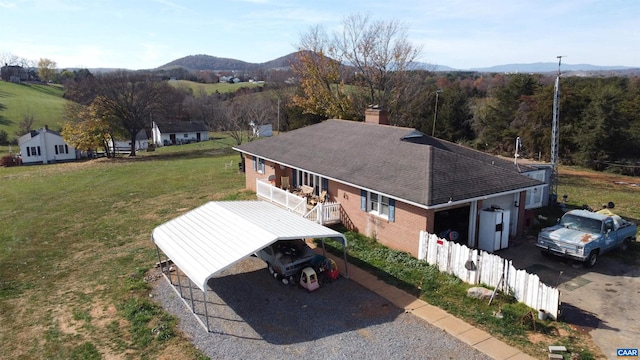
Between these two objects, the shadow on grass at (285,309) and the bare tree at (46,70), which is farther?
the bare tree at (46,70)

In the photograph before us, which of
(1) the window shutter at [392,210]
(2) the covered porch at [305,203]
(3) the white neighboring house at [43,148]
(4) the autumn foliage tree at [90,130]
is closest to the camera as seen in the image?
(1) the window shutter at [392,210]

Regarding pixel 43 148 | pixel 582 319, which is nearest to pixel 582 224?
pixel 582 319

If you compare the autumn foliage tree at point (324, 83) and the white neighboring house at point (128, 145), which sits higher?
the autumn foliage tree at point (324, 83)

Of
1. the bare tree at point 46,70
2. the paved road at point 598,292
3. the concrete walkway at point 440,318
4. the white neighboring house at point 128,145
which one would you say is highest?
the bare tree at point 46,70

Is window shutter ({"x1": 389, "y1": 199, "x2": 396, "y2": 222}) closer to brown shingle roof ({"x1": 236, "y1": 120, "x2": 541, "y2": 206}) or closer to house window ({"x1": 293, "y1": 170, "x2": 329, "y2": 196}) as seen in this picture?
brown shingle roof ({"x1": 236, "y1": 120, "x2": 541, "y2": 206})

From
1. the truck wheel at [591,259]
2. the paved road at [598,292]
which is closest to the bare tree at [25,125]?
the paved road at [598,292]

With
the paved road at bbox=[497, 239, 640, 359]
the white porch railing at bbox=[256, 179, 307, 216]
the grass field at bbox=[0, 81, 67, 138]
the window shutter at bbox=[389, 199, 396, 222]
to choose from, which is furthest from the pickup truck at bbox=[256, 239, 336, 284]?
the grass field at bbox=[0, 81, 67, 138]

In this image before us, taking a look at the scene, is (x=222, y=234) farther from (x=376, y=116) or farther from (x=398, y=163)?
(x=376, y=116)

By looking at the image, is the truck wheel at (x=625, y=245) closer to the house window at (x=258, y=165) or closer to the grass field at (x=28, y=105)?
the house window at (x=258, y=165)
